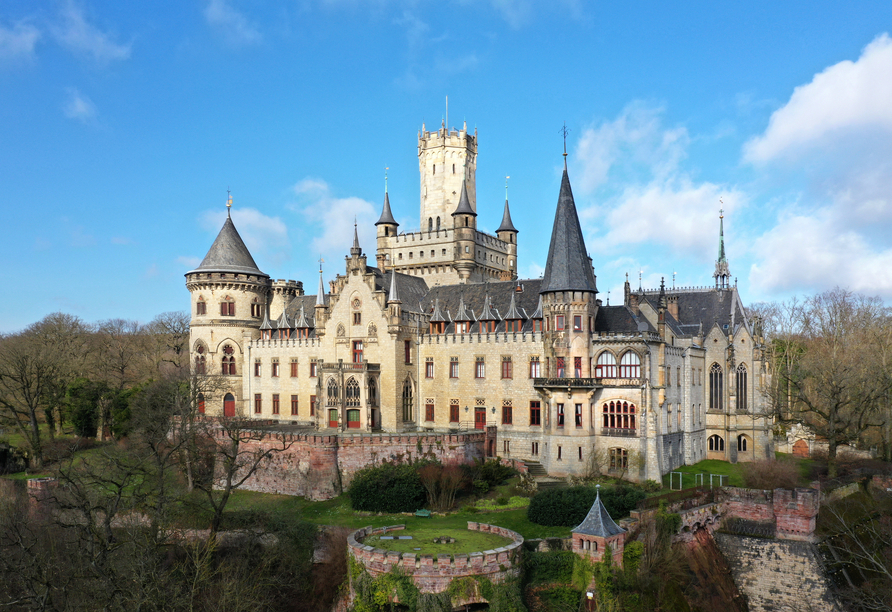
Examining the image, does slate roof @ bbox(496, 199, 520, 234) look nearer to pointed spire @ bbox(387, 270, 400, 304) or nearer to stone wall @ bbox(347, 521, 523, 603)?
pointed spire @ bbox(387, 270, 400, 304)

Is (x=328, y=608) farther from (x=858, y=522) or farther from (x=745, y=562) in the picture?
(x=858, y=522)

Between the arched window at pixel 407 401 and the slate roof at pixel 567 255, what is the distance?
40.3 feet

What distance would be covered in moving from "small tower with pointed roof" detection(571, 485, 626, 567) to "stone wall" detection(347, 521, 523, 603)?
8.38 ft

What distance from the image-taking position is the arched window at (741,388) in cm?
5006

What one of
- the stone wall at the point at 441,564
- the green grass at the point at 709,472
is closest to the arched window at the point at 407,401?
the green grass at the point at 709,472

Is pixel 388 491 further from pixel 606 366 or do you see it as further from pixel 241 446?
pixel 606 366

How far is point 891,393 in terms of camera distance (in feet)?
154

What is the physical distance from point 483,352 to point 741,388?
59.0ft

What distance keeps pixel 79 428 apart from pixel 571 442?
40.9 metres

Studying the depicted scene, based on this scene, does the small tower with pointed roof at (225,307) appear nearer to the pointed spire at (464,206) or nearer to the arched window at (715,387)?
the pointed spire at (464,206)

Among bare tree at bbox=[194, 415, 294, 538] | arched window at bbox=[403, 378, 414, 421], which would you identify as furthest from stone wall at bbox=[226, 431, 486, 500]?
arched window at bbox=[403, 378, 414, 421]

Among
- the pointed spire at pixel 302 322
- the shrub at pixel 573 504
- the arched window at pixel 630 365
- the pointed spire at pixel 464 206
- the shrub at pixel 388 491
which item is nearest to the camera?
the shrub at pixel 573 504

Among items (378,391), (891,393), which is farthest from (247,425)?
(891,393)

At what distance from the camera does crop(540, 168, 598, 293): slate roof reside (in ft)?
147
